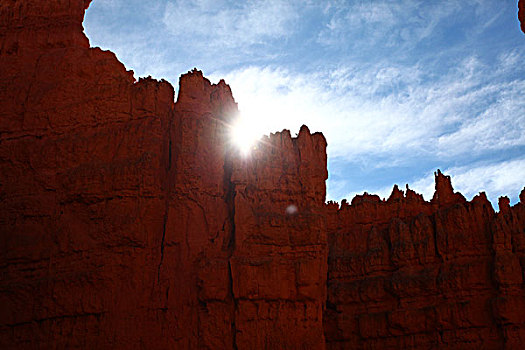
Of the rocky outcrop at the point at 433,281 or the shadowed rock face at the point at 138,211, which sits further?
the rocky outcrop at the point at 433,281

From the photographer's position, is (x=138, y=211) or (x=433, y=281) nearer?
(x=138, y=211)

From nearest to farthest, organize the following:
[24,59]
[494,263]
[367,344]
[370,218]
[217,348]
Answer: [217,348]
[24,59]
[494,263]
[367,344]
[370,218]

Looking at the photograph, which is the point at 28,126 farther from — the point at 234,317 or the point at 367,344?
the point at 367,344

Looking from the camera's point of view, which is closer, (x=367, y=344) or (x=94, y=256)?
(x=94, y=256)

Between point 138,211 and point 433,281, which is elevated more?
point 138,211

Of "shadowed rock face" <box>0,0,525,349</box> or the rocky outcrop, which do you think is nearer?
"shadowed rock face" <box>0,0,525,349</box>

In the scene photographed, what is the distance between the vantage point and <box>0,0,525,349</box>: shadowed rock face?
16.3m

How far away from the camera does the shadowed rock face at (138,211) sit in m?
16.3

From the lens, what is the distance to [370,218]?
113ft

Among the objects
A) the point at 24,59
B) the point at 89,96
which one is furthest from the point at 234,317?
the point at 24,59

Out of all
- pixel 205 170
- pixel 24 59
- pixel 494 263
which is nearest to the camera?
pixel 205 170

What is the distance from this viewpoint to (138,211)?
16906 mm

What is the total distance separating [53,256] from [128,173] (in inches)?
131

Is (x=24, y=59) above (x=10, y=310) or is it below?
above
